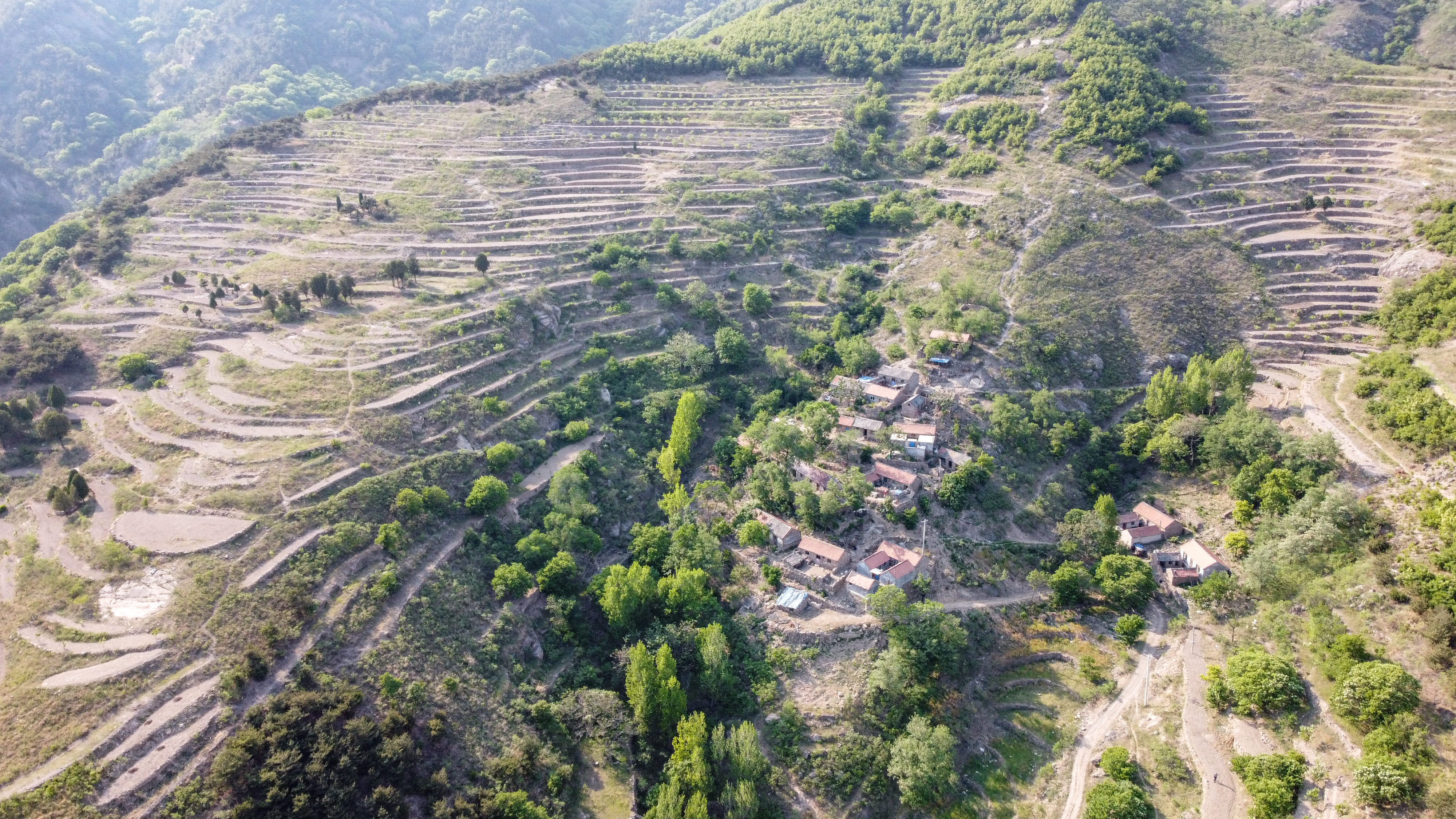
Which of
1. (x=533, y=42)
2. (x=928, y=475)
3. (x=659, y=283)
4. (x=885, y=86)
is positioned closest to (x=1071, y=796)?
(x=928, y=475)

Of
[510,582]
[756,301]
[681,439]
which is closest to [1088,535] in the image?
[681,439]

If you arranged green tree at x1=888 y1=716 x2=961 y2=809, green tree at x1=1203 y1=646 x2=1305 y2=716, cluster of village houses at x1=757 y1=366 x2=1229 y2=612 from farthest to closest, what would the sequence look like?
cluster of village houses at x1=757 y1=366 x2=1229 y2=612 < green tree at x1=888 y1=716 x2=961 y2=809 < green tree at x1=1203 y1=646 x2=1305 y2=716

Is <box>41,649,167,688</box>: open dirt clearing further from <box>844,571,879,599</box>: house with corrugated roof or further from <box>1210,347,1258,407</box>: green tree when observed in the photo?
<box>1210,347,1258,407</box>: green tree

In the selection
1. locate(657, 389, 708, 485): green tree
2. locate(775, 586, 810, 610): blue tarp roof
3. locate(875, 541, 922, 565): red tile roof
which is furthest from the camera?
locate(657, 389, 708, 485): green tree

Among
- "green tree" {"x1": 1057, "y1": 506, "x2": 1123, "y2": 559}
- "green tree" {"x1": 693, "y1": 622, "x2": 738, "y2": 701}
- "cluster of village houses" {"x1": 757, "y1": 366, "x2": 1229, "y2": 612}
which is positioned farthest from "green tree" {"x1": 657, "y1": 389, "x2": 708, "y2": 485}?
"green tree" {"x1": 1057, "y1": 506, "x2": 1123, "y2": 559}

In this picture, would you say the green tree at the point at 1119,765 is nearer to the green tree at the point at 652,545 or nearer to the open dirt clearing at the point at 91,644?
the green tree at the point at 652,545

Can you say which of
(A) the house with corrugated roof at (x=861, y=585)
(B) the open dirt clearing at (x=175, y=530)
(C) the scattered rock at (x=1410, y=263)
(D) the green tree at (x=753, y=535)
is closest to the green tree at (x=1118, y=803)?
(A) the house with corrugated roof at (x=861, y=585)

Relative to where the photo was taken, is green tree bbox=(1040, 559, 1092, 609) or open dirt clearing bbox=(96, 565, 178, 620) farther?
green tree bbox=(1040, 559, 1092, 609)
